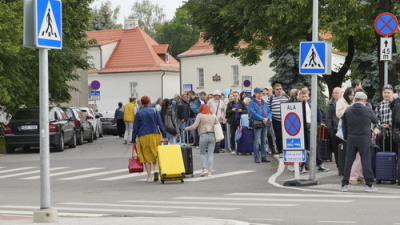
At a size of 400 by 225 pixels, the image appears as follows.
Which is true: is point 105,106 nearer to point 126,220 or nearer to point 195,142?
point 195,142

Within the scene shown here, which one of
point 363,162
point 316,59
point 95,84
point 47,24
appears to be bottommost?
point 363,162

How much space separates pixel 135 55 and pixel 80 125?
2086 inches

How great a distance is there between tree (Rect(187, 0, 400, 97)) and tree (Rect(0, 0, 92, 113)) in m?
5.62

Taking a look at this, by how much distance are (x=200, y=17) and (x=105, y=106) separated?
150 feet

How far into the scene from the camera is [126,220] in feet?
38.3

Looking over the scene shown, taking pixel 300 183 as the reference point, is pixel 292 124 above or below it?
above

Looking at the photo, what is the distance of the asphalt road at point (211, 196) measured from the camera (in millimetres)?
12625

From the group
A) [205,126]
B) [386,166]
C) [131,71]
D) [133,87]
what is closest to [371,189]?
[386,166]

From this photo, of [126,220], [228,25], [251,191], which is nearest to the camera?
[126,220]

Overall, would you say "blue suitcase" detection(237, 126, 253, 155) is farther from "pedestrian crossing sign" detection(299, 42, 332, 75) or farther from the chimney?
the chimney

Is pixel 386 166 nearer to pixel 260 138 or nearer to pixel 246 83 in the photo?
pixel 260 138

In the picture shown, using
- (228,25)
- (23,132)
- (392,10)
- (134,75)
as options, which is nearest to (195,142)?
(23,132)

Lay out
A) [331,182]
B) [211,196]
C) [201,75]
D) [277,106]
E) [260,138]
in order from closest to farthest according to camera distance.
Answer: [211,196] < [331,182] < [277,106] < [260,138] < [201,75]

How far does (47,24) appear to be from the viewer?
35.5 feet
